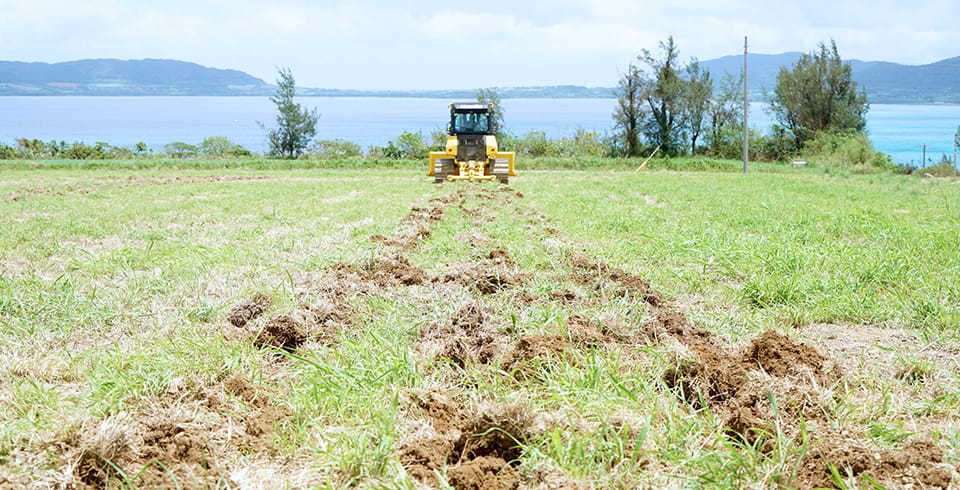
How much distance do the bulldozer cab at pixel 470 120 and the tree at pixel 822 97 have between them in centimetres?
3601

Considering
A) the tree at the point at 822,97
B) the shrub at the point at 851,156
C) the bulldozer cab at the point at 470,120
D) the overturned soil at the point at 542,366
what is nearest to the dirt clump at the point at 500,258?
the overturned soil at the point at 542,366

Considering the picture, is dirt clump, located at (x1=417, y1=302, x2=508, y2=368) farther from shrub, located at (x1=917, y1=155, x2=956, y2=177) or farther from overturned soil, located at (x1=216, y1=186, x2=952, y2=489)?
shrub, located at (x1=917, y1=155, x2=956, y2=177)

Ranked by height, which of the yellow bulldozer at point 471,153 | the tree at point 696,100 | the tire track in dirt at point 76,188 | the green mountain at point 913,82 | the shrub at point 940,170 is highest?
the green mountain at point 913,82

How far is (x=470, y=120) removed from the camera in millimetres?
22922

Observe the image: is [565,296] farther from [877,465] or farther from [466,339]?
[877,465]

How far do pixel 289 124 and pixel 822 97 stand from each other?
40.9 metres

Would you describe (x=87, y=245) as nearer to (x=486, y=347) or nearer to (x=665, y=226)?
(x=486, y=347)

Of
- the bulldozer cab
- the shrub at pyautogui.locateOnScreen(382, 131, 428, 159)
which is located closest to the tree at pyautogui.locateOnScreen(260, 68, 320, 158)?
the shrub at pyautogui.locateOnScreen(382, 131, 428, 159)

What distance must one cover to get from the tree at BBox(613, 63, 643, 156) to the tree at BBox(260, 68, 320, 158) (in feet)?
78.1

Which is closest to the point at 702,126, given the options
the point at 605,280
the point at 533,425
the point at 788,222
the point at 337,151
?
the point at 337,151

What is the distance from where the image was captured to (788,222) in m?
10.7

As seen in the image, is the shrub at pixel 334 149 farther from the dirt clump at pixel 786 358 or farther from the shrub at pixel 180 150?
the dirt clump at pixel 786 358

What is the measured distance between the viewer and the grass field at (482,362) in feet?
9.30

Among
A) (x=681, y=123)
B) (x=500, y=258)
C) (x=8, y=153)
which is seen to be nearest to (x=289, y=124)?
(x=8, y=153)
